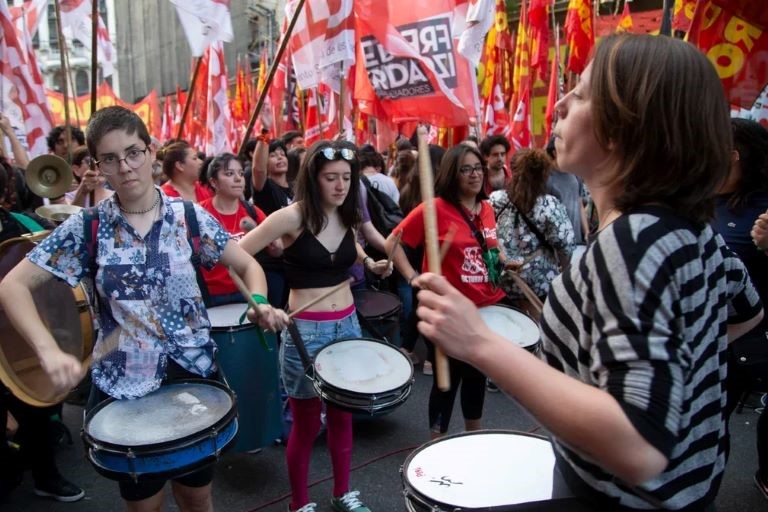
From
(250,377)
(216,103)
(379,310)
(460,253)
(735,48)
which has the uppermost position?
(735,48)

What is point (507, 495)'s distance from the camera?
1648mm

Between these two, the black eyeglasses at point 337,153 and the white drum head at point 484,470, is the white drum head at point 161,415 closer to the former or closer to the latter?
the white drum head at point 484,470

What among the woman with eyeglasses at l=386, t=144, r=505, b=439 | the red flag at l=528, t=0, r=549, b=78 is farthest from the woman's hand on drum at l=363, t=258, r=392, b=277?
the red flag at l=528, t=0, r=549, b=78

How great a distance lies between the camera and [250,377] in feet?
10.8

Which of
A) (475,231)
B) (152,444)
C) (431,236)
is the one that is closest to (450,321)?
(431,236)

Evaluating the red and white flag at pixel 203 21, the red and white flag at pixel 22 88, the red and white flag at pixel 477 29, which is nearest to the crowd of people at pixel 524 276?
the red and white flag at pixel 22 88

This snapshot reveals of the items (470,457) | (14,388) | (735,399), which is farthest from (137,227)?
(735,399)

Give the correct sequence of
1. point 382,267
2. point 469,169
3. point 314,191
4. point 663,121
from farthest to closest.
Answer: point 469,169
point 382,267
point 314,191
point 663,121

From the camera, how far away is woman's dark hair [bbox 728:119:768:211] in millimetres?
3229

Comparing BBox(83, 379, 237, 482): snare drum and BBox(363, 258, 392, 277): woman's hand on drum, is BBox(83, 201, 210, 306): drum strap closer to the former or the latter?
BBox(83, 379, 237, 482): snare drum

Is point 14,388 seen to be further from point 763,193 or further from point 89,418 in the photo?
point 763,193

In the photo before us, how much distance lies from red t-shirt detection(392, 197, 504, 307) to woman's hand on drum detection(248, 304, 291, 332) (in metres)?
1.40

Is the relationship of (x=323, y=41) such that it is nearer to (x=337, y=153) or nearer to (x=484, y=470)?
(x=337, y=153)

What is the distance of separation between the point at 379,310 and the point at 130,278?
2.13m
